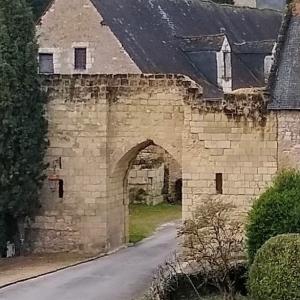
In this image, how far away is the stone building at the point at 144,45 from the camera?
33906 mm

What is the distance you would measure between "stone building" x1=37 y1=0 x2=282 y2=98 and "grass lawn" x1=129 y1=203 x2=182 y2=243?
4.32 metres

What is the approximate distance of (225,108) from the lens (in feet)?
74.8

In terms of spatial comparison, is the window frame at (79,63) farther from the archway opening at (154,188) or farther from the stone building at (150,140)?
the stone building at (150,140)

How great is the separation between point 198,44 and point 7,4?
1393 cm

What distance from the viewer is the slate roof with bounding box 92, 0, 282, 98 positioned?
112ft

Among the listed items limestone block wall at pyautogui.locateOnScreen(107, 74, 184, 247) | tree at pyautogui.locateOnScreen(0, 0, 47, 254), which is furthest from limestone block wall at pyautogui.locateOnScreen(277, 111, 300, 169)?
tree at pyautogui.locateOnScreen(0, 0, 47, 254)

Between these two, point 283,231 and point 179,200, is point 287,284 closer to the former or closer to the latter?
point 283,231

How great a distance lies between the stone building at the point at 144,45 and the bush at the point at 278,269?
16.9m

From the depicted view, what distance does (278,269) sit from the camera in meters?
16.1

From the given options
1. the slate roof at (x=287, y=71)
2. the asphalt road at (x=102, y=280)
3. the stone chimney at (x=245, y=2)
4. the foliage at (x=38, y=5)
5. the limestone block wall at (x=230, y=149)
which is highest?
the stone chimney at (x=245, y=2)

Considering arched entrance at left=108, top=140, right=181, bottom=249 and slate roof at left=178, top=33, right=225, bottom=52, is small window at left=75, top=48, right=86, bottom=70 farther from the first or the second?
arched entrance at left=108, top=140, right=181, bottom=249

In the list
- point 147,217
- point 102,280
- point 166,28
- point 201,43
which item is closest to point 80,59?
point 166,28

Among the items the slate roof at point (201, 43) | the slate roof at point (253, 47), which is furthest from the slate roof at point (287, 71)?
the slate roof at point (253, 47)

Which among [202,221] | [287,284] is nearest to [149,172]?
[202,221]
